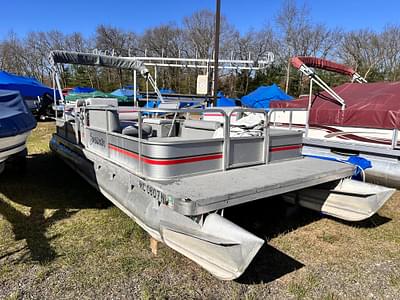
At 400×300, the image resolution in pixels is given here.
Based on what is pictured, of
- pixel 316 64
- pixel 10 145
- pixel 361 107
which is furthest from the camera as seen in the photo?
pixel 316 64

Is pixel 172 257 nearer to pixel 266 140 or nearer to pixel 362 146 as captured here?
pixel 266 140

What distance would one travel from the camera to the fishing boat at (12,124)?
3975 mm

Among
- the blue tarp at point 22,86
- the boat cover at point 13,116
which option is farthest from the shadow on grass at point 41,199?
the blue tarp at point 22,86

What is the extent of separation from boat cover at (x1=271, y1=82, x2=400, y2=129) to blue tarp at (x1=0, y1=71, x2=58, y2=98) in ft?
35.0

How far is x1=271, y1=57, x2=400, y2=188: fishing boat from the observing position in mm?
5164

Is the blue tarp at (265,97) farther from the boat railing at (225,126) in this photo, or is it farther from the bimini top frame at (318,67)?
the boat railing at (225,126)

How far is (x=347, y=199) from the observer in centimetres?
362

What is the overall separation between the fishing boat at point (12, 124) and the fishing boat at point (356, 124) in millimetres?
3839

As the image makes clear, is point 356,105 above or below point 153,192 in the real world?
above

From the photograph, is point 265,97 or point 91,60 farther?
point 265,97

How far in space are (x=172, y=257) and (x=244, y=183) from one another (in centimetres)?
97

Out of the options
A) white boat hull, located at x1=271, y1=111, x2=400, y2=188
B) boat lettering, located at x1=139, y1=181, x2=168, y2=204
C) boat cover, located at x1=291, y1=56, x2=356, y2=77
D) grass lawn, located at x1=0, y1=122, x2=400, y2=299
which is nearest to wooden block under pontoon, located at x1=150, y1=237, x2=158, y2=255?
grass lawn, located at x1=0, y1=122, x2=400, y2=299

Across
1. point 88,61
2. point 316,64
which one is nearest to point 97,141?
point 88,61

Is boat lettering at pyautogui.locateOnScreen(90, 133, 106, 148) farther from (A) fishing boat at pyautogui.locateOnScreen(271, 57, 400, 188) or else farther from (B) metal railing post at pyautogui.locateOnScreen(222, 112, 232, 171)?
(A) fishing boat at pyautogui.locateOnScreen(271, 57, 400, 188)
